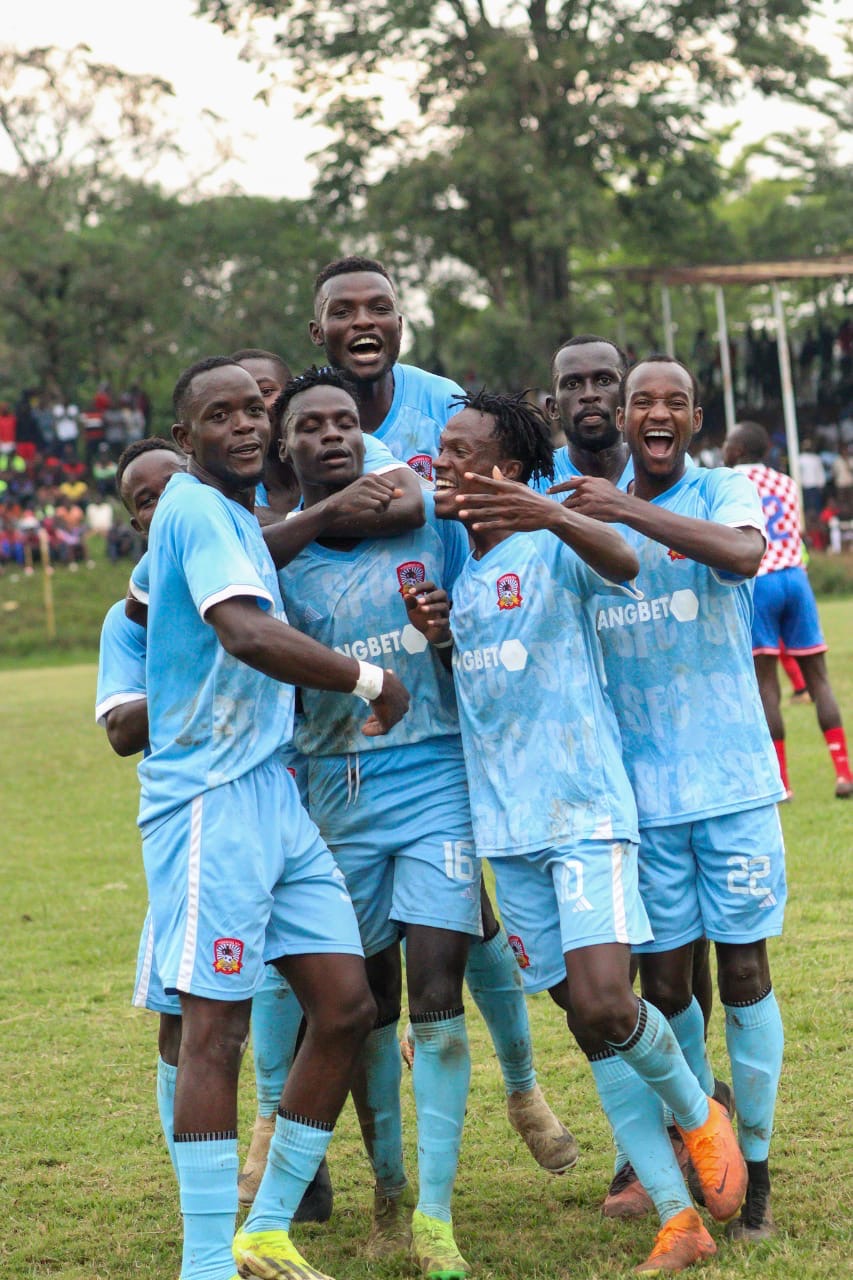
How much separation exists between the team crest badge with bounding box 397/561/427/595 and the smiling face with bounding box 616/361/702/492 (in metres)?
0.70

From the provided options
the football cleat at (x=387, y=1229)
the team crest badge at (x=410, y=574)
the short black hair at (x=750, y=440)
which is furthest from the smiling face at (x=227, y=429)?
the short black hair at (x=750, y=440)

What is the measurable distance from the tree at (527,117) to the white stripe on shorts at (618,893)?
1252 inches

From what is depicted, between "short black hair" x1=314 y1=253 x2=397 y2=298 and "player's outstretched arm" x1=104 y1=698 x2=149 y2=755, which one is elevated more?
"short black hair" x1=314 y1=253 x2=397 y2=298

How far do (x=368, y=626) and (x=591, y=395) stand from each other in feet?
3.26

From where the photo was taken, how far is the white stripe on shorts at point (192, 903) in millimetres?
4098

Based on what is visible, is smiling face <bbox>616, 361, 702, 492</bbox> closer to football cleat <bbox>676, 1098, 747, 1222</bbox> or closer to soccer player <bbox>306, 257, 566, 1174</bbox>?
soccer player <bbox>306, 257, 566, 1174</bbox>

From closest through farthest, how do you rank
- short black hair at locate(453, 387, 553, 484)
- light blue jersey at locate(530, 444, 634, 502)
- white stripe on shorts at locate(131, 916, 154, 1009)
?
1. white stripe on shorts at locate(131, 916, 154, 1009)
2. short black hair at locate(453, 387, 553, 484)
3. light blue jersey at locate(530, 444, 634, 502)

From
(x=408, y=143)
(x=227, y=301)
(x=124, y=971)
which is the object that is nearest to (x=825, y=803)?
(x=124, y=971)

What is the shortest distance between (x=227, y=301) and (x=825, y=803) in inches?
1274

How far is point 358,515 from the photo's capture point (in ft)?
14.7

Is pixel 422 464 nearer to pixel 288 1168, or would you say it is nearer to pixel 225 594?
pixel 225 594

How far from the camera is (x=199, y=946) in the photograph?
410cm

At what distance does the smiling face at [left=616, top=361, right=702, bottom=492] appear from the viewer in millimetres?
4609

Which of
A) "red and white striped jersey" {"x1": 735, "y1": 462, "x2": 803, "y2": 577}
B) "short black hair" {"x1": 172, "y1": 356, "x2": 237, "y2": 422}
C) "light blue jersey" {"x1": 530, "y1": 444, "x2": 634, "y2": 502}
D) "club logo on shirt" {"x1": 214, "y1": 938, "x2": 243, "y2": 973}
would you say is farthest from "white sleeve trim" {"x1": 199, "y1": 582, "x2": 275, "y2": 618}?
"red and white striped jersey" {"x1": 735, "y1": 462, "x2": 803, "y2": 577}
